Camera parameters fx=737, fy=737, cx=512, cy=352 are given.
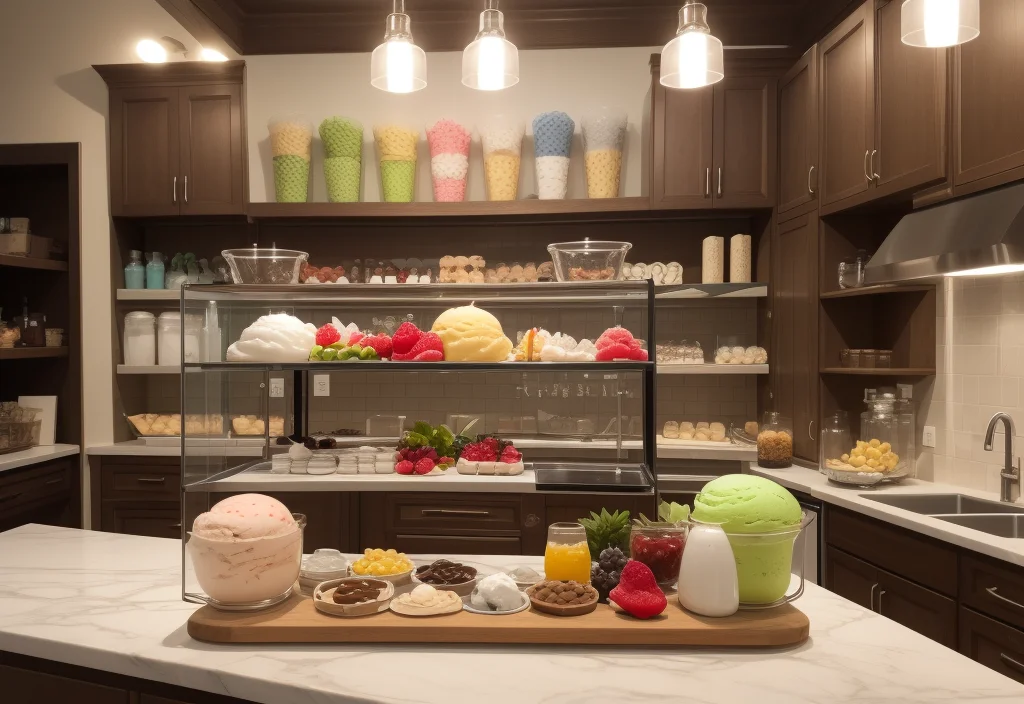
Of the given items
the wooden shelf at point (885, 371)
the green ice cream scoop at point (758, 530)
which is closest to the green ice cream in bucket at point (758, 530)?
the green ice cream scoop at point (758, 530)

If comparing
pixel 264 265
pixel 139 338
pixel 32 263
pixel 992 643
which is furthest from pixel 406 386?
pixel 992 643

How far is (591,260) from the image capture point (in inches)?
83.6

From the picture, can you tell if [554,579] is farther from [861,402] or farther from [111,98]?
[111,98]

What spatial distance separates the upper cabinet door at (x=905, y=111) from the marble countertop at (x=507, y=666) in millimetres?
1933

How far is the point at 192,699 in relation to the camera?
4.56ft

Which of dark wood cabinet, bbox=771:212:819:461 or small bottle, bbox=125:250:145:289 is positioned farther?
small bottle, bbox=125:250:145:289

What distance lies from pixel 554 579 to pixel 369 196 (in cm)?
342

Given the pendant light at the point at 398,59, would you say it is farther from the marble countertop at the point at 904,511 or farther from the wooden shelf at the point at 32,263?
the wooden shelf at the point at 32,263

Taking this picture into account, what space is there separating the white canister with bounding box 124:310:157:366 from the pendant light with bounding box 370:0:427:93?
288cm

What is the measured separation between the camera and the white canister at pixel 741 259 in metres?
4.14

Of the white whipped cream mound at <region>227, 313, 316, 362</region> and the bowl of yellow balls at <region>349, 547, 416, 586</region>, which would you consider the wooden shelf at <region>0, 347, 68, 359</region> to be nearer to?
the white whipped cream mound at <region>227, 313, 316, 362</region>

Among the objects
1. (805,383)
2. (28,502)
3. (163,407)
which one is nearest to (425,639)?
(805,383)

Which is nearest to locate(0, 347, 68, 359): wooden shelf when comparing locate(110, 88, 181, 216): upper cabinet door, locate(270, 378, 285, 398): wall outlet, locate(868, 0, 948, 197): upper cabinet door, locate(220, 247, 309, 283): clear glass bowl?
locate(110, 88, 181, 216): upper cabinet door

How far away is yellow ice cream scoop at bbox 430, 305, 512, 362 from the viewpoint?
2.00 metres
